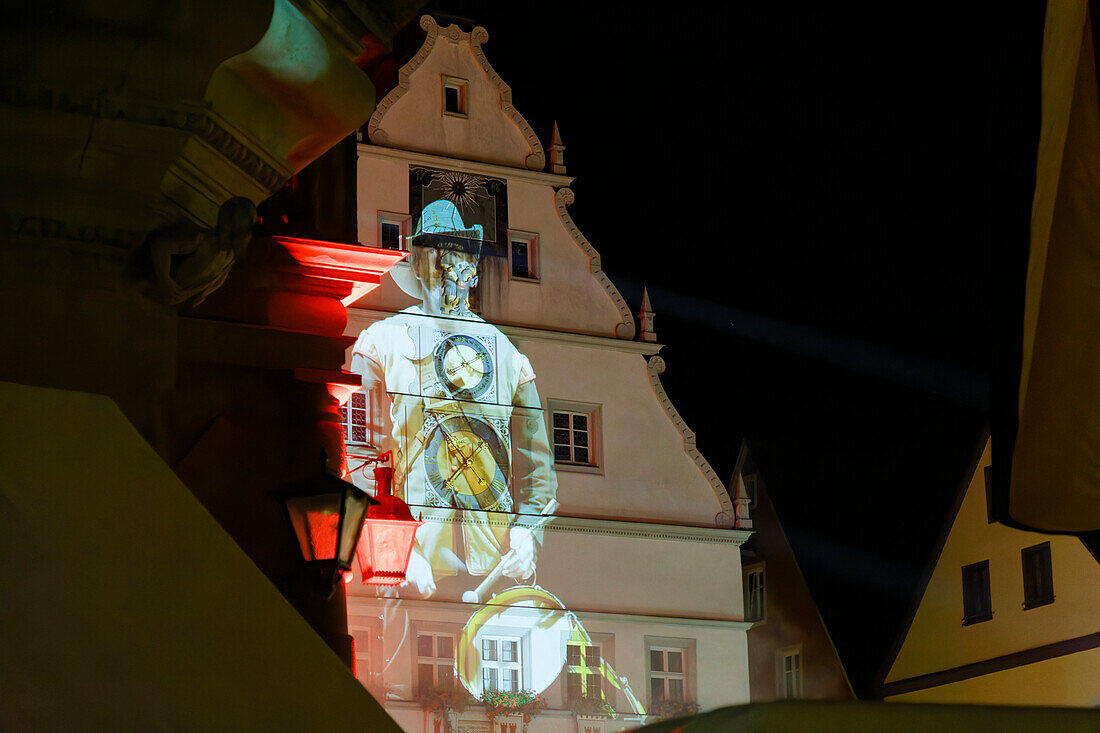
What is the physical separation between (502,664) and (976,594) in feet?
16.3

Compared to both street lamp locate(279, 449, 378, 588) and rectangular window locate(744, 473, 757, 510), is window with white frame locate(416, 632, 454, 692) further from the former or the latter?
street lamp locate(279, 449, 378, 588)

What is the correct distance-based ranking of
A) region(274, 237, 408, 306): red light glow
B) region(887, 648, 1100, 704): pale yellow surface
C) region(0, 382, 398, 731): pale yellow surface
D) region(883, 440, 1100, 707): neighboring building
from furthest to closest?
region(883, 440, 1100, 707): neighboring building → region(887, 648, 1100, 704): pale yellow surface → region(274, 237, 408, 306): red light glow → region(0, 382, 398, 731): pale yellow surface

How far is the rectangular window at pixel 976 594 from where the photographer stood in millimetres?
14578

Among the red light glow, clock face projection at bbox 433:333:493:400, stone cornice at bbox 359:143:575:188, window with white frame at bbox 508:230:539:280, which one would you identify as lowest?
the red light glow

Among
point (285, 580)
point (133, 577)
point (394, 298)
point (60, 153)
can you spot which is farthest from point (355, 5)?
point (394, 298)

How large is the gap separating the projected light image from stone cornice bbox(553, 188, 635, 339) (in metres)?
0.82

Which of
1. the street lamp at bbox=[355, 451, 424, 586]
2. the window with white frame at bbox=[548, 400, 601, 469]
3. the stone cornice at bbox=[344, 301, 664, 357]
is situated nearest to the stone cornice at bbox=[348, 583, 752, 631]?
the window with white frame at bbox=[548, 400, 601, 469]

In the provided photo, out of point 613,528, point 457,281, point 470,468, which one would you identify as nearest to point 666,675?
point 613,528

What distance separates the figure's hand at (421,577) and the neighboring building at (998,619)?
5.33 m

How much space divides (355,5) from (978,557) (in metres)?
12.9

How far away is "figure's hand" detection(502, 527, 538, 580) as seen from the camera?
15203 millimetres

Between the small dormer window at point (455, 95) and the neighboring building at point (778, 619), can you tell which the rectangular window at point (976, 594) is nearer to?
the neighboring building at point (778, 619)

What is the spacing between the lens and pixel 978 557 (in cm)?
1482

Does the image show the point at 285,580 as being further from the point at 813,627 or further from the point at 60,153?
the point at 813,627
